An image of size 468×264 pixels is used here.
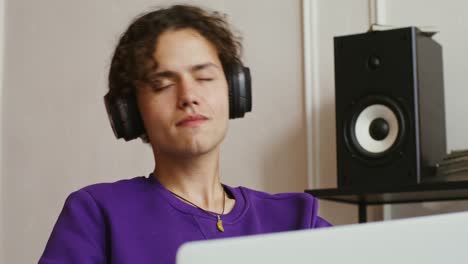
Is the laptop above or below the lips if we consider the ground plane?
below

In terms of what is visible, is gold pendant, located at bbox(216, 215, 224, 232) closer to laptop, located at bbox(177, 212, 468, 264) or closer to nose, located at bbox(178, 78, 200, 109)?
nose, located at bbox(178, 78, 200, 109)

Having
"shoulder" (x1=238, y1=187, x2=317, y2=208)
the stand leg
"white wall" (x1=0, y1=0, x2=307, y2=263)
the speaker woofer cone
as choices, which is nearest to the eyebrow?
"shoulder" (x1=238, y1=187, x2=317, y2=208)

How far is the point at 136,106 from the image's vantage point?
1276 mm

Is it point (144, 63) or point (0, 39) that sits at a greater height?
point (0, 39)

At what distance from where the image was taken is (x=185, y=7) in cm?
136

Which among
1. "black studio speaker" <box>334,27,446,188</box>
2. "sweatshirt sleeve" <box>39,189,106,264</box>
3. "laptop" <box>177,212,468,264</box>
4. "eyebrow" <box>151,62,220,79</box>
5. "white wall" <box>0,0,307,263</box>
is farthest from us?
"white wall" <box>0,0,307,263</box>

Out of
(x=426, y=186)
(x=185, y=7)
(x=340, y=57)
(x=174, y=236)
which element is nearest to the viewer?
(x=174, y=236)

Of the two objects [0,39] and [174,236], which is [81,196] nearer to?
[174,236]

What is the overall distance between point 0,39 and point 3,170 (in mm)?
487


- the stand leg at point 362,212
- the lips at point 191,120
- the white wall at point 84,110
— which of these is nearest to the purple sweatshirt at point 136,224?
the lips at point 191,120

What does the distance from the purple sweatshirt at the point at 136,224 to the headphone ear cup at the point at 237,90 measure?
0.16m

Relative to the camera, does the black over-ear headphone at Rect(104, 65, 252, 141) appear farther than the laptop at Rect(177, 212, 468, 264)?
Yes

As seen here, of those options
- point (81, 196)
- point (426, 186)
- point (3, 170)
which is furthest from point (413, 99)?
point (3, 170)

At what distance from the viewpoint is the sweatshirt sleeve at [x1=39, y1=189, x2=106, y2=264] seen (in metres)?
1.10
